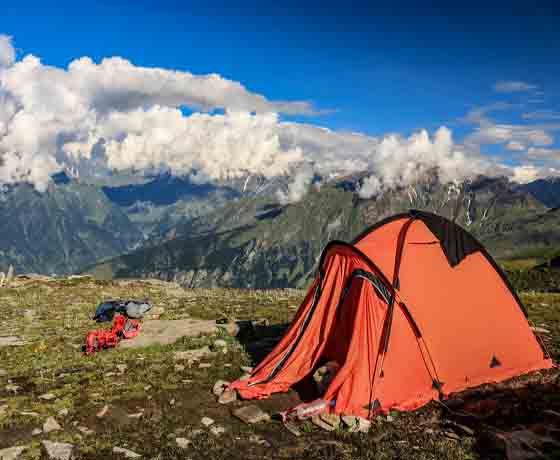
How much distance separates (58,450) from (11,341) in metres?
14.0

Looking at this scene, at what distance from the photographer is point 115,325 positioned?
23.7 meters

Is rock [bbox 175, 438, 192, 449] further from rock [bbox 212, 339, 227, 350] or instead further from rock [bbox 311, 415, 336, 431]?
rock [bbox 212, 339, 227, 350]

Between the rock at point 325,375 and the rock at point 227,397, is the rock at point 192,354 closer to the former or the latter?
the rock at point 227,397

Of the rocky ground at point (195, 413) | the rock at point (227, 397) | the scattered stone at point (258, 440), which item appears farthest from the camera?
the rock at point (227, 397)

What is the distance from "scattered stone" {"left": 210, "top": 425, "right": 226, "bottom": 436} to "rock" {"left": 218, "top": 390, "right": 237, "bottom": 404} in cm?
172

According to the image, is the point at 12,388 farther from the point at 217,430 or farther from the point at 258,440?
the point at 258,440

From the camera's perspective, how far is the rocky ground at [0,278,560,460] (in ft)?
37.3

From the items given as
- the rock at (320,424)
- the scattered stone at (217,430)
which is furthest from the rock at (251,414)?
the rock at (320,424)

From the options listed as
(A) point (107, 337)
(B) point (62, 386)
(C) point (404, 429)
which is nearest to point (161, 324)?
Answer: (A) point (107, 337)

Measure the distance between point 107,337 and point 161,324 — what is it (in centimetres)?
597

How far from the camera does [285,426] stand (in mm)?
12938

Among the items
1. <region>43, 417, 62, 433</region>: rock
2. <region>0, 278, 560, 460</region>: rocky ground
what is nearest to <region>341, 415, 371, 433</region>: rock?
<region>0, 278, 560, 460</region>: rocky ground

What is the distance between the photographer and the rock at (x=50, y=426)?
12.6m

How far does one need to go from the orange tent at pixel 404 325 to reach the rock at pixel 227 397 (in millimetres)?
291
